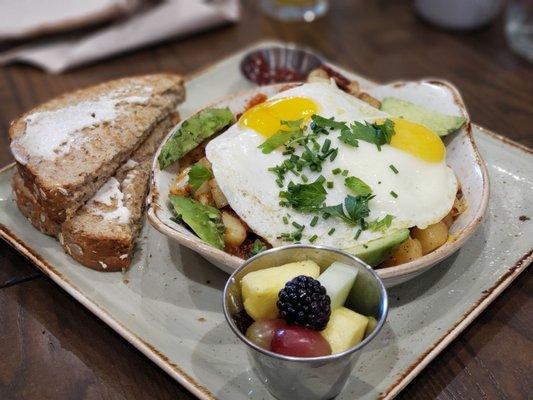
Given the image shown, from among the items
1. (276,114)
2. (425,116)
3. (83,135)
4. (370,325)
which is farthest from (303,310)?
(83,135)

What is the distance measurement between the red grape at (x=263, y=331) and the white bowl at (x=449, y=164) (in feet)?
1.08

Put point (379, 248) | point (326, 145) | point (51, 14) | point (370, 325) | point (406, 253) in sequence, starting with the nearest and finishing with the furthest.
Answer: point (370, 325)
point (379, 248)
point (406, 253)
point (326, 145)
point (51, 14)

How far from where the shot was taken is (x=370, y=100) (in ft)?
9.57

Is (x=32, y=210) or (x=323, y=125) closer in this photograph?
(x=323, y=125)

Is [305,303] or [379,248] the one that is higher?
[305,303]

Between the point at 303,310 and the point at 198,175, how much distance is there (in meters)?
0.91

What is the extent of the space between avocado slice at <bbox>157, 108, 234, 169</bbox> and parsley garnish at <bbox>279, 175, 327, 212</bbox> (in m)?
0.55

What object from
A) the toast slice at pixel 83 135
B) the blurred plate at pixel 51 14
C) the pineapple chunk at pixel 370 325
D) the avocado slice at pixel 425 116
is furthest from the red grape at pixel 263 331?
the blurred plate at pixel 51 14

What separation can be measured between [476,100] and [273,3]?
1.85 metres

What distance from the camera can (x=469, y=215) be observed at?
235 centimetres

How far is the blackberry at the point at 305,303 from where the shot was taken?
68.4 inches

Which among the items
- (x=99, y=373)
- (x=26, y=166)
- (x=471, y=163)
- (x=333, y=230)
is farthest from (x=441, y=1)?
(x=99, y=373)

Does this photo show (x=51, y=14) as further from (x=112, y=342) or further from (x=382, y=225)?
(x=382, y=225)

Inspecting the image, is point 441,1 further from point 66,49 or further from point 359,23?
point 66,49
